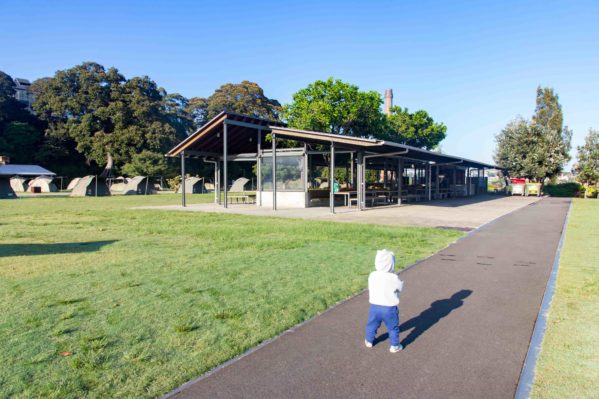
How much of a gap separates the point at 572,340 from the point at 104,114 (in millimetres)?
44827

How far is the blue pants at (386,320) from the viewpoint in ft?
10.9

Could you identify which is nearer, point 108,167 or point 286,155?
point 286,155

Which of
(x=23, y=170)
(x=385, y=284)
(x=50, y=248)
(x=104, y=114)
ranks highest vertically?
(x=104, y=114)

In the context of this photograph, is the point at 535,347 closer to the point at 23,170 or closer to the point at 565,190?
the point at 565,190

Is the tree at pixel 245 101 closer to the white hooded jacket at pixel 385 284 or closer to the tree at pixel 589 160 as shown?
the tree at pixel 589 160

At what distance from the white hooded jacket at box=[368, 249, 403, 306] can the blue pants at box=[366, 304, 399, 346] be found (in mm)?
46

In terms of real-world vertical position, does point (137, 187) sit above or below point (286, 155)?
below

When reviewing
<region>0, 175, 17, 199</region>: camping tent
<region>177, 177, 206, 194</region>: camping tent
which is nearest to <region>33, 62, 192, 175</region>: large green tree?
<region>177, 177, 206, 194</region>: camping tent

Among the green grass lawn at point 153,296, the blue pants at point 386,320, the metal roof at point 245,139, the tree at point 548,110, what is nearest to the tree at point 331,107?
the metal roof at point 245,139

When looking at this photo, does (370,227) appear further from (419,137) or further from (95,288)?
(419,137)

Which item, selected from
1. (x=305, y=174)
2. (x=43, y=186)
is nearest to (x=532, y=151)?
(x=305, y=174)

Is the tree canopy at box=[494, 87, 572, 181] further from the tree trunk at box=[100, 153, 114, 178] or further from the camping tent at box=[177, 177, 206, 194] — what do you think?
the tree trunk at box=[100, 153, 114, 178]

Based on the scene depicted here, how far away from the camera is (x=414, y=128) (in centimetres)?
4066

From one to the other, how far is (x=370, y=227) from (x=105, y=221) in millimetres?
7695
